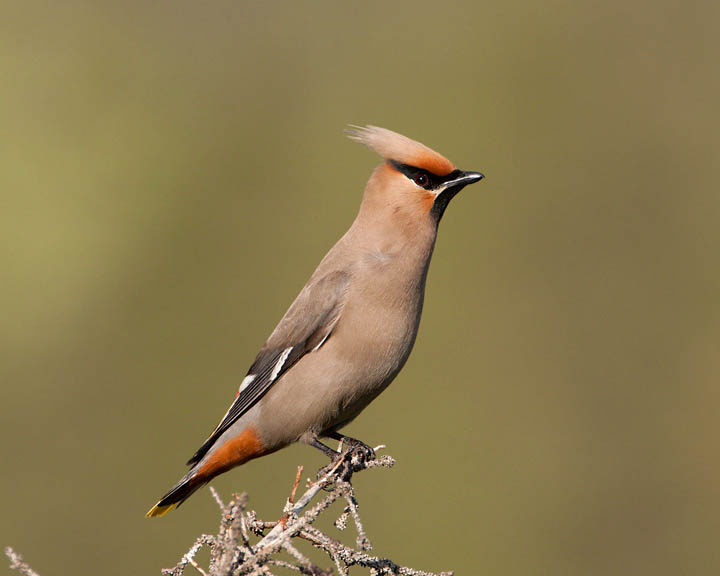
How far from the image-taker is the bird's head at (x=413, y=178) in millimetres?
4633

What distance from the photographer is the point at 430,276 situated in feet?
27.4

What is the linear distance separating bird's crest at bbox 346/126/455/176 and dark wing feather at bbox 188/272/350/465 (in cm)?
56

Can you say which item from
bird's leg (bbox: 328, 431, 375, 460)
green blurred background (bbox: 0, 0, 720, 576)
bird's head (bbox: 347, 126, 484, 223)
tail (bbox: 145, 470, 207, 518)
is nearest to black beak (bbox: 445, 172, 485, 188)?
bird's head (bbox: 347, 126, 484, 223)

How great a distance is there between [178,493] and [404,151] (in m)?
1.67

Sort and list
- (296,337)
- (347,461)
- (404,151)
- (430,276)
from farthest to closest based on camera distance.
→ 1. (430,276)
2. (404,151)
3. (296,337)
4. (347,461)

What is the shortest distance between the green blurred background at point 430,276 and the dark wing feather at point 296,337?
2.46 meters

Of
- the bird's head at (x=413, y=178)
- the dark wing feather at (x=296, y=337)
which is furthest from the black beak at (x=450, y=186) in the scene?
the dark wing feather at (x=296, y=337)

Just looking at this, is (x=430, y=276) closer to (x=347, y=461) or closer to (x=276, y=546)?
(x=347, y=461)

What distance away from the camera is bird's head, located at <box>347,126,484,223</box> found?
463cm

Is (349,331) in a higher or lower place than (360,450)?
higher

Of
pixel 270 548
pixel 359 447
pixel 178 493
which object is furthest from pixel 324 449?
pixel 270 548

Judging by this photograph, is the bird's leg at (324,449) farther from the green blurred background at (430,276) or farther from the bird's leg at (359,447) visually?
the green blurred background at (430,276)

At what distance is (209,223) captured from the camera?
8.92m

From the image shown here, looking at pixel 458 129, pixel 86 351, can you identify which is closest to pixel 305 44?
pixel 458 129
